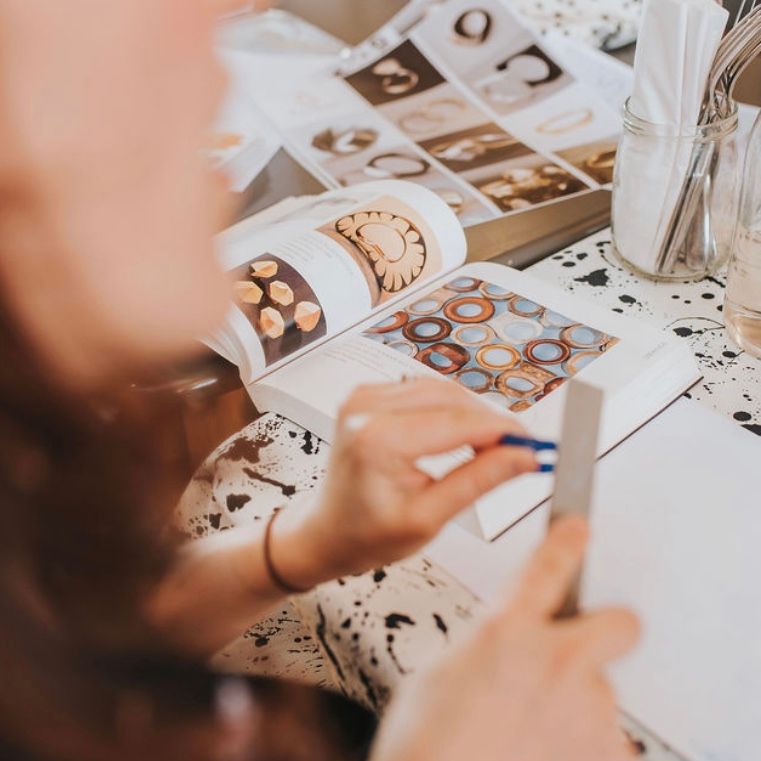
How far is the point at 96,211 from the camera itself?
26cm

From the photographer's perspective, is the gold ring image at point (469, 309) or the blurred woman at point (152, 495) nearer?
the blurred woman at point (152, 495)

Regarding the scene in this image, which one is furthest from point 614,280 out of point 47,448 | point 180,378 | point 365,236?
point 47,448

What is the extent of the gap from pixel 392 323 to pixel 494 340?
0.07 meters

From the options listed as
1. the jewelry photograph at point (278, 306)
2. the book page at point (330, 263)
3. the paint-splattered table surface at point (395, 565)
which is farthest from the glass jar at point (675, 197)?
the jewelry photograph at point (278, 306)

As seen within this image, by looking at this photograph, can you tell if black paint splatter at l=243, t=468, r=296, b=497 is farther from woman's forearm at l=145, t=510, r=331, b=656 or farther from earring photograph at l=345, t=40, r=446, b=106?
earring photograph at l=345, t=40, r=446, b=106

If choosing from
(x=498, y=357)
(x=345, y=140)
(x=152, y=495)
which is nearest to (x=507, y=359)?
(x=498, y=357)

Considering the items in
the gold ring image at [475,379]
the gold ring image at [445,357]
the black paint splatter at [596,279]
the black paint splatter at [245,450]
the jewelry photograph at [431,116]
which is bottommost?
the black paint splatter at [245,450]

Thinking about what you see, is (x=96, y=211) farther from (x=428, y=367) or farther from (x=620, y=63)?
(x=620, y=63)

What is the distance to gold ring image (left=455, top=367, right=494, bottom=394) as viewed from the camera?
534mm

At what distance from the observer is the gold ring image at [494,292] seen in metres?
0.60

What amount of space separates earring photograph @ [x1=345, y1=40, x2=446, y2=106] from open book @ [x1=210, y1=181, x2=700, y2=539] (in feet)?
0.90

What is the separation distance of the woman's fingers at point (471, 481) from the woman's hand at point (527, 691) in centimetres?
6

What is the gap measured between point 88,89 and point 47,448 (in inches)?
5.7

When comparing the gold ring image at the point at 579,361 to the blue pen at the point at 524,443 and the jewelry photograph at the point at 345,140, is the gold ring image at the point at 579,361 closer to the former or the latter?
the blue pen at the point at 524,443
